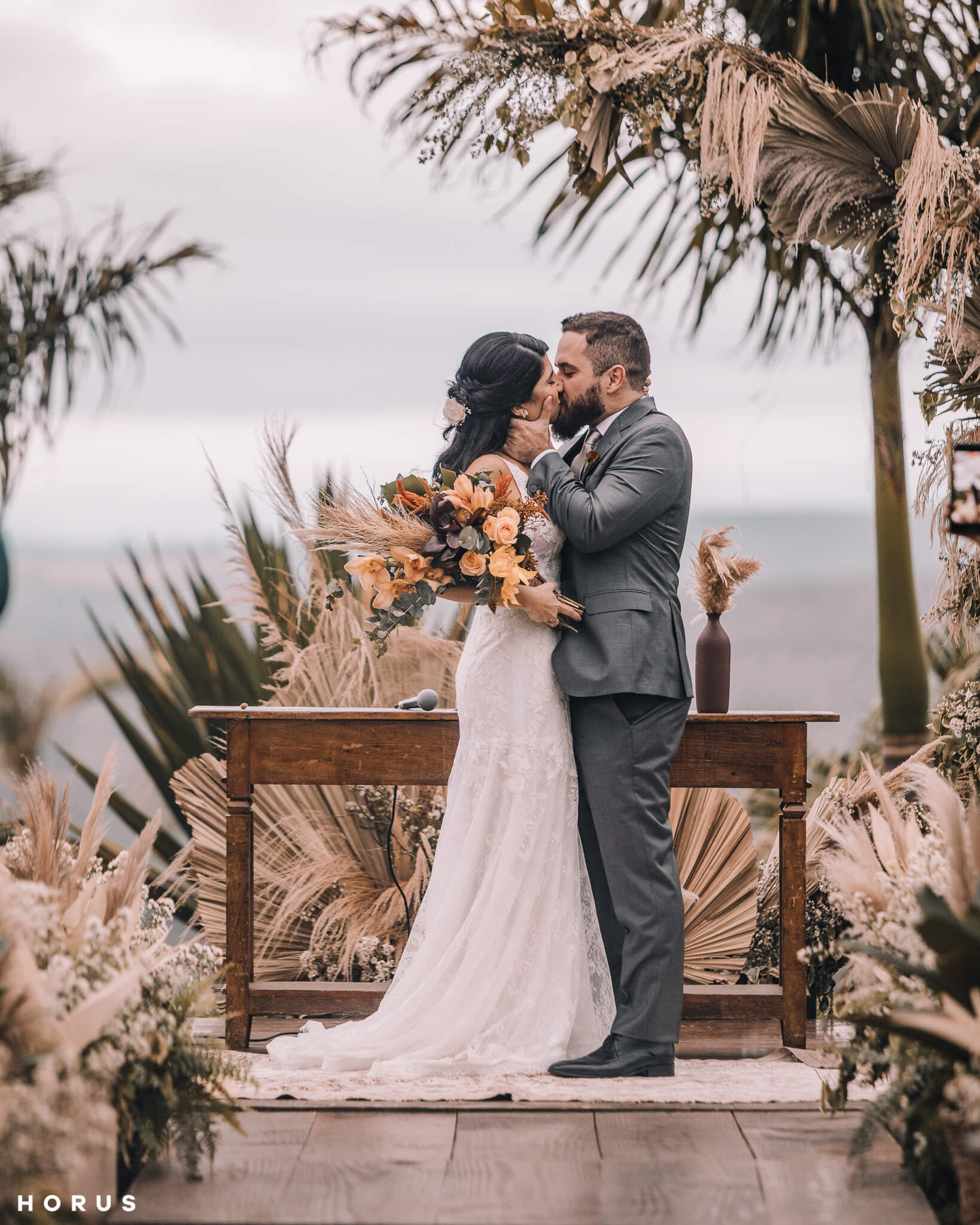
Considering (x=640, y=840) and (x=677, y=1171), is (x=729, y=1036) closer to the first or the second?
(x=640, y=840)

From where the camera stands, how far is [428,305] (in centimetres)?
457

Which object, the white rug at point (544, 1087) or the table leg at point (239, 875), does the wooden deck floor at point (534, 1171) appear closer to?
the white rug at point (544, 1087)

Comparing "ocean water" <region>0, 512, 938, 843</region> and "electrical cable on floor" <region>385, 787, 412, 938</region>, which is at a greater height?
"ocean water" <region>0, 512, 938, 843</region>

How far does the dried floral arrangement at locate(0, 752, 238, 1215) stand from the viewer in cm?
168

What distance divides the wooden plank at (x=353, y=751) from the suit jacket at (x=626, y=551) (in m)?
0.46

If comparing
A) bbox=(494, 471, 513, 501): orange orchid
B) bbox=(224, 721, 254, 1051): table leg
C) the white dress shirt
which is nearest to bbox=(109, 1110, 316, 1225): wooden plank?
bbox=(224, 721, 254, 1051): table leg

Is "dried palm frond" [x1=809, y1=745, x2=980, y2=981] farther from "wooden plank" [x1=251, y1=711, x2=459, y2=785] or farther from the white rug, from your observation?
"wooden plank" [x1=251, y1=711, x2=459, y2=785]

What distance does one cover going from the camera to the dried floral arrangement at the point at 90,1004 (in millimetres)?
1681

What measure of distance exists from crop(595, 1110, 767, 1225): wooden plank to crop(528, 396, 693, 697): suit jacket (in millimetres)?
932

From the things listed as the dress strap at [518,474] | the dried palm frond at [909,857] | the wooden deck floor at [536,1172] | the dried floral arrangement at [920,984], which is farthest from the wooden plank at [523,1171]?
the dress strap at [518,474]

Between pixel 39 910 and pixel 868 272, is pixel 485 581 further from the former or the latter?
pixel 868 272

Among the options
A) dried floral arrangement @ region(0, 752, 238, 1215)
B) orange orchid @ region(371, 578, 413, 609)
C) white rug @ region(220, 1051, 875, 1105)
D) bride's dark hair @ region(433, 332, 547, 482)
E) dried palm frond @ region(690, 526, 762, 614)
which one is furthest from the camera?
dried palm frond @ region(690, 526, 762, 614)

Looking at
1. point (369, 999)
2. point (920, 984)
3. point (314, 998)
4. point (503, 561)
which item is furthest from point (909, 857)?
point (314, 998)

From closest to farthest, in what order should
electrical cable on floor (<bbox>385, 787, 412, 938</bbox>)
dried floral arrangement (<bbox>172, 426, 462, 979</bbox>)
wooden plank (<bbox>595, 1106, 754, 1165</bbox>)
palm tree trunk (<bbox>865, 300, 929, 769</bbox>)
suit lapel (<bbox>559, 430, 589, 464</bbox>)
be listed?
wooden plank (<bbox>595, 1106, 754, 1165</bbox>) → suit lapel (<bbox>559, 430, 589, 464</bbox>) → electrical cable on floor (<bbox>385, 787, 412, 938</bbox>) → dried floral arrangement (<bbox>172, 426, 462, 979</bbox>) → palm tree trunk (<bbox>865, 300, 929, 769</bbox>)
